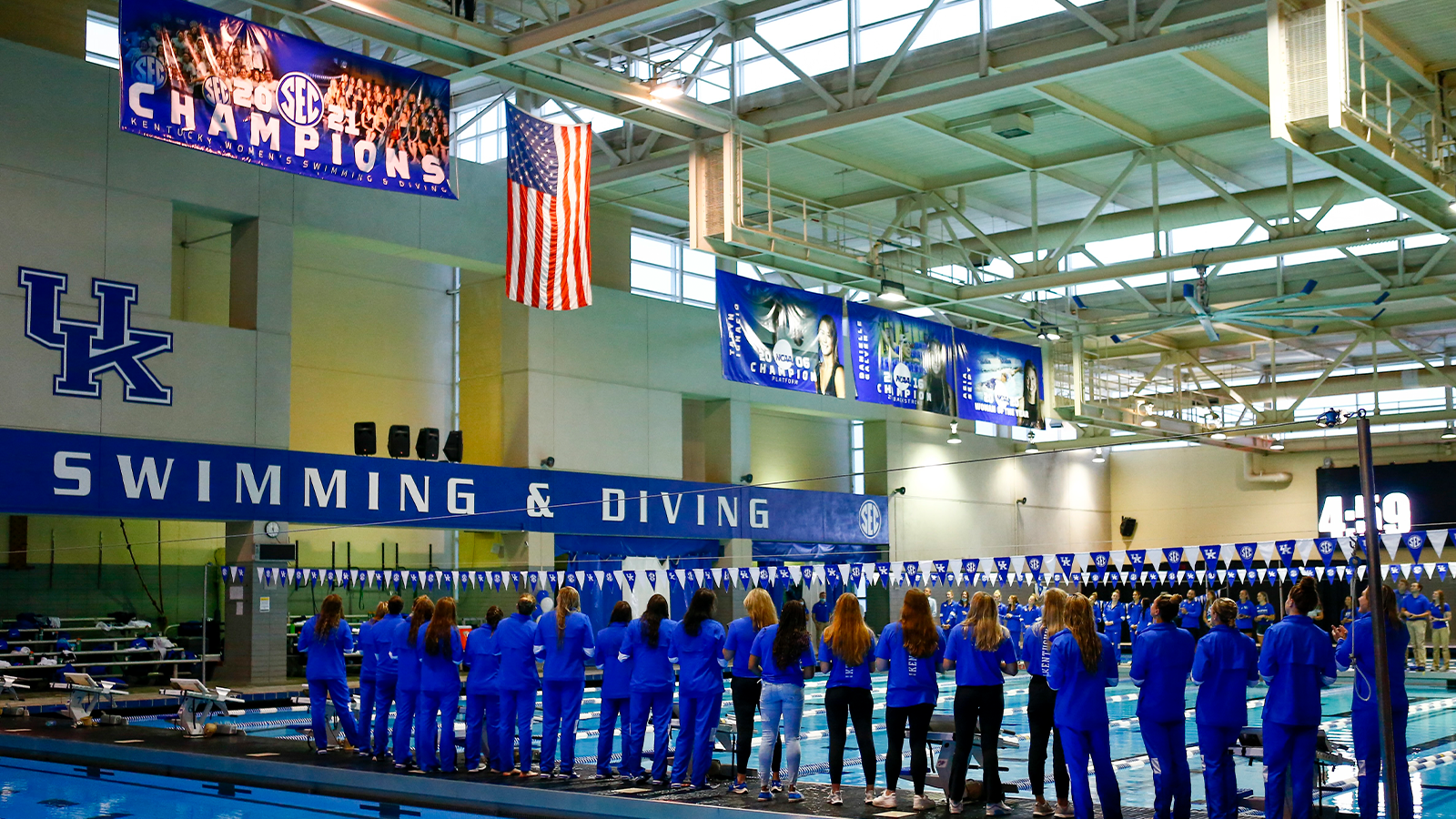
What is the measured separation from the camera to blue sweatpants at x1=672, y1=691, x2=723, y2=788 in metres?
10.2

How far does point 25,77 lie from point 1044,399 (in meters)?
18.5

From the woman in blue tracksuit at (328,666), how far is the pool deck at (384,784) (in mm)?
288

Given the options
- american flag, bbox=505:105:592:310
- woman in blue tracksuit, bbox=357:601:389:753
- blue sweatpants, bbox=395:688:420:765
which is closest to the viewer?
blue sweatpants, bbox=395:688:420:765

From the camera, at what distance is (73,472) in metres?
17.4

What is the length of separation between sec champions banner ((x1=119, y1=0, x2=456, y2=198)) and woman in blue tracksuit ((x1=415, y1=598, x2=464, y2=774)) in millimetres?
5327

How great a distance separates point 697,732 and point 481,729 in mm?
2249

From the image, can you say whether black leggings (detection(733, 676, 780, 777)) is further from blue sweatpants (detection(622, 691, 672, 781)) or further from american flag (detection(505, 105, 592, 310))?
american flag (detection(505, 105, 592, 310))

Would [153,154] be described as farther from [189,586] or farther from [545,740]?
[545,740]

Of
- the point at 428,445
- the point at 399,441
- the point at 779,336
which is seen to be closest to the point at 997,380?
the point at 779,336

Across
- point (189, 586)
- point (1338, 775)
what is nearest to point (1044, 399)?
point (1338, 775)

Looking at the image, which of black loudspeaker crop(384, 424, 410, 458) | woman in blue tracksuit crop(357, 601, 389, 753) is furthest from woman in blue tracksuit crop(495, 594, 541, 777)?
black loudspeaker crop(384, 424, 410, 458)

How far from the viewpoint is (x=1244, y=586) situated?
35.2 meters

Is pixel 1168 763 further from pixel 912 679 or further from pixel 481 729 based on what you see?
pixel 481 729

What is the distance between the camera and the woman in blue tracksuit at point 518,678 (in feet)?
35.6
